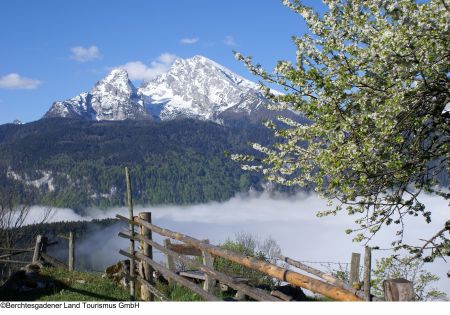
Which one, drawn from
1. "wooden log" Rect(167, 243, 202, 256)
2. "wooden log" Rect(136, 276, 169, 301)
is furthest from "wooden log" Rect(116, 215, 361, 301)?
"wooden log" Rect(167, 243, 202, 256)

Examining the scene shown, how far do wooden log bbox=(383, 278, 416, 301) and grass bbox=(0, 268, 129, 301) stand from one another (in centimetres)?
947

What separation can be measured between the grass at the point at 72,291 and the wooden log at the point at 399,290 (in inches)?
373

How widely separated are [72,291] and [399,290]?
36.8 ft

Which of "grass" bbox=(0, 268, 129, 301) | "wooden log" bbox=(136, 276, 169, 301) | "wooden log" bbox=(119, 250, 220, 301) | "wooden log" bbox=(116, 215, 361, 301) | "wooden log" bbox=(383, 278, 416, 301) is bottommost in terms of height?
"grass" bbox=(0, 268, 129, 301)

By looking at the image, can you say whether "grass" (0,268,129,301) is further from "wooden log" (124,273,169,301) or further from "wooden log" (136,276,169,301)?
"wooden log" (136,276,169,301)

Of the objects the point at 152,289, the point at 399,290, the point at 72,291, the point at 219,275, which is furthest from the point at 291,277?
the point at 72,291

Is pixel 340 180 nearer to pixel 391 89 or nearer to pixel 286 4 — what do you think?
pixel 391 89

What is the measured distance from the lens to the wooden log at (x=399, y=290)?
18.9 ft

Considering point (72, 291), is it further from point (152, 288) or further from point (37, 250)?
point (37, 250)

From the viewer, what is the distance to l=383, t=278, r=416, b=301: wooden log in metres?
5.76

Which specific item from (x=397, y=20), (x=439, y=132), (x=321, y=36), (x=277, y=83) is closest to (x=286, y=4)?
(x=321, y=36)

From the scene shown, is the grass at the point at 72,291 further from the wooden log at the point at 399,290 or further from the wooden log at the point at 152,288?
the wooden log at the point at 399,290

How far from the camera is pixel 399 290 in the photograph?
5777mm

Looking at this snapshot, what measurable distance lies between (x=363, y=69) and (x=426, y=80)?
1.03m
